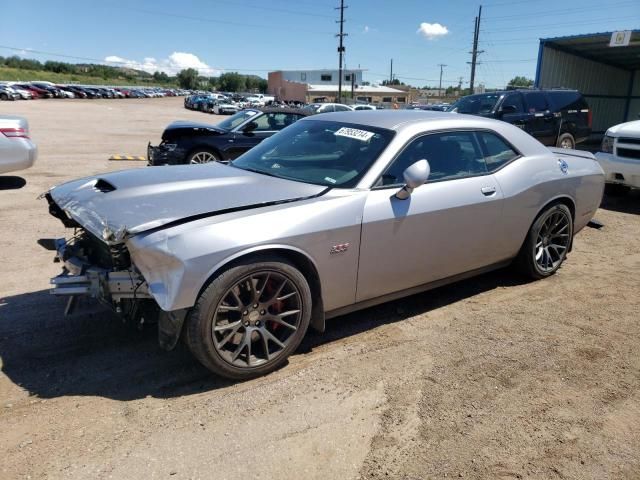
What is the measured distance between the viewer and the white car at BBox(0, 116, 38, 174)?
852cm

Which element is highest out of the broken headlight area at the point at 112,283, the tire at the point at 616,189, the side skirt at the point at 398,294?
the broken headlight area at the point at 112,283

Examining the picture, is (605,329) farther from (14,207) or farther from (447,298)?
(14,207)

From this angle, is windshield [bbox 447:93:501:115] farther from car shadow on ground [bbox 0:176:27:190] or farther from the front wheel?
car shadow on ground [bbox 0:176:27:190]

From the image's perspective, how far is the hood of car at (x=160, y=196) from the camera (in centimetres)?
294

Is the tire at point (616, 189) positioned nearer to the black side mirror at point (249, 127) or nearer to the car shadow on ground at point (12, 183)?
the black side mirror at point (249, 127)

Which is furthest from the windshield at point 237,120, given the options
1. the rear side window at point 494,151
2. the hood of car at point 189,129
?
the rear side window at point 494,151

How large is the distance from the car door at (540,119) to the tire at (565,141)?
248 mm

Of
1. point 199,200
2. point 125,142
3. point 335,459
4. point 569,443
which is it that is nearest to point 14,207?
point 199,200

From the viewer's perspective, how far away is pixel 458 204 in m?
3.93

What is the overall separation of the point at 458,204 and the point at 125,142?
53.9 feet

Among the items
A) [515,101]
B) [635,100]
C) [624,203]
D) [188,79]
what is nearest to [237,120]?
[515,101]

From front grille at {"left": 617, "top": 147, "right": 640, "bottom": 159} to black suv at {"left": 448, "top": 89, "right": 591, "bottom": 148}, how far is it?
10.3 ft

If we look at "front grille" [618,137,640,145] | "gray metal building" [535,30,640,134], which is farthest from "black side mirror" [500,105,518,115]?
"gray metal building" [535,30,640,134]

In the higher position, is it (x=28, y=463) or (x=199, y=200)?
(x=199, y=200)
